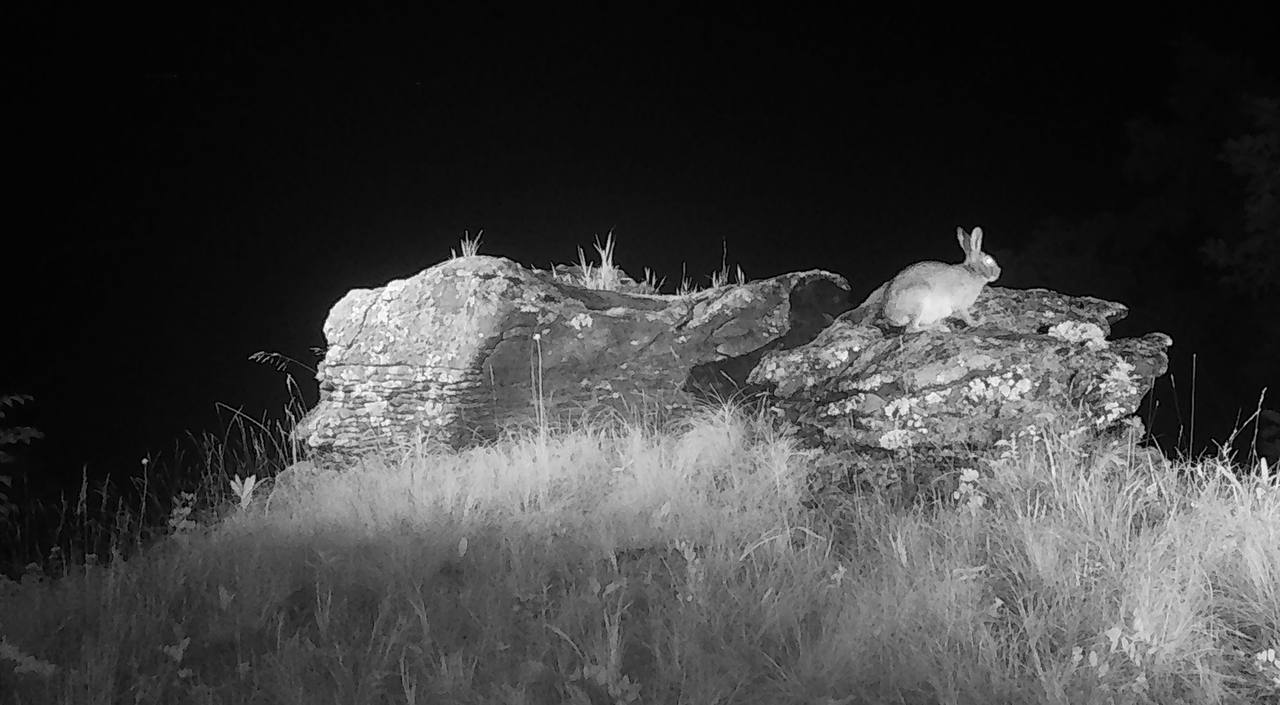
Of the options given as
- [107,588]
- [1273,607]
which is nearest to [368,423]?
[107,588]

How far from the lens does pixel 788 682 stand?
3.22 metres

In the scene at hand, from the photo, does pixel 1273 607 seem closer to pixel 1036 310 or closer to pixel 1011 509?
pixel 1011 509

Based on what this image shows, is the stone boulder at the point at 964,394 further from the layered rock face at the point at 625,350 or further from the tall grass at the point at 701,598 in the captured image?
the tall grass at the point at 701,598

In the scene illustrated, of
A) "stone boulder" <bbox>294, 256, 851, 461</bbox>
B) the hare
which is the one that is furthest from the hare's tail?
"stone boulder" <bbox>294, 256, 851, 461</bbox>

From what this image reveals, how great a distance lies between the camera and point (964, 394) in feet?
16.7

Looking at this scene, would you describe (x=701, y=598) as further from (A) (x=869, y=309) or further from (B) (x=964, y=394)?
(A) (x=869, y=309)

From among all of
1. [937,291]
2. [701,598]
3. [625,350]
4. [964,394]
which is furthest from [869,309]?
[701,598]

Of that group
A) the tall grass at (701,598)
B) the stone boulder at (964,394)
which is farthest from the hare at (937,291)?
the tall grass at (701,598)

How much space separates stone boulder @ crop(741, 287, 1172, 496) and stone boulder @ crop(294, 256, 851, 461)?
135 centimetres

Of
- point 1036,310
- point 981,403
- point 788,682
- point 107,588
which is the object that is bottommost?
point 788,682

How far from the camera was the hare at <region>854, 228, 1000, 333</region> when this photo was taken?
18.7 ft

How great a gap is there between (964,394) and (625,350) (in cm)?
244

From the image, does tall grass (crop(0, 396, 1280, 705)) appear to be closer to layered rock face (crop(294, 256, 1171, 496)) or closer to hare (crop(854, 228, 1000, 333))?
layered rock face (crop(294, 256, 1171, 496))

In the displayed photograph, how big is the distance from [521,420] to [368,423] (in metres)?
1.00
